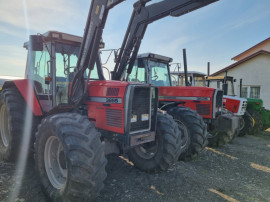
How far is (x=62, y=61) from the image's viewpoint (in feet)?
12.3

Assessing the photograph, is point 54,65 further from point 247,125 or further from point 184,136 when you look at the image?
point 247,125

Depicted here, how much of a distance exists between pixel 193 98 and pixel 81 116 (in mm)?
3920

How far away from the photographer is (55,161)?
10.1ft

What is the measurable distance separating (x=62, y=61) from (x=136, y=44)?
151 cm

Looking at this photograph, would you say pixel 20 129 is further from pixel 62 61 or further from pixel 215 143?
pixel 215 143

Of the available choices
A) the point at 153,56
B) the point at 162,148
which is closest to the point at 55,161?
the point at 162,148

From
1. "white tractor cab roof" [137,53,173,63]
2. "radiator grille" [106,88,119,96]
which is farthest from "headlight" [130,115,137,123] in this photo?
"white tractor cab roof" [137,53,173,63]

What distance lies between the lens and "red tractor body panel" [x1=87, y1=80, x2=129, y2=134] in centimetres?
309

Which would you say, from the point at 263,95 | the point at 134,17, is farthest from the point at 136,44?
the point at 263,95

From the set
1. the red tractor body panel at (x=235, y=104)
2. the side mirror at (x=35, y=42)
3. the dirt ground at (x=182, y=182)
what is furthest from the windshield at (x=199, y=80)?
the side mirror at (x=35, y=42)

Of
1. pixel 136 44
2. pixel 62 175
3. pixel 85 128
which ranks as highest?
pixel 136 44

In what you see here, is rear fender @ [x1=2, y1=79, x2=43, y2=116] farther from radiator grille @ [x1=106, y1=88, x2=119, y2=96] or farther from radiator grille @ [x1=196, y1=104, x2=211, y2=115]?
radiator grille @ [x1=196, y1=104, x2=211, y2=115]

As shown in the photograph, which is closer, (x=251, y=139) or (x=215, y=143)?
(x=215, y=143)

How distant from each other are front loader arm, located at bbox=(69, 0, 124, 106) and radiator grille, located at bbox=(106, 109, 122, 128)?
537 millimetres
